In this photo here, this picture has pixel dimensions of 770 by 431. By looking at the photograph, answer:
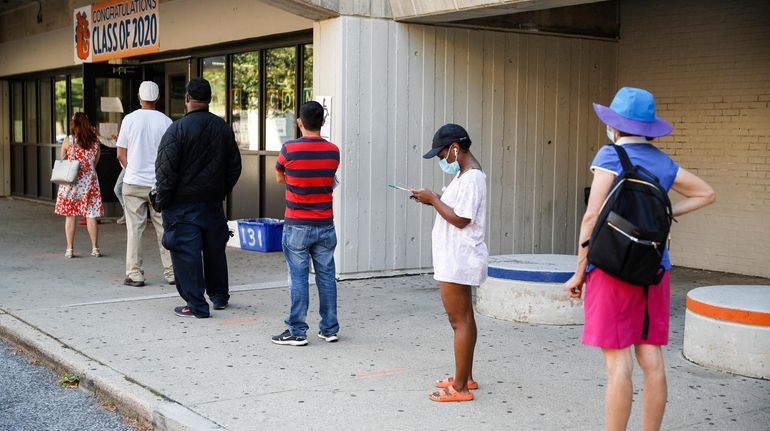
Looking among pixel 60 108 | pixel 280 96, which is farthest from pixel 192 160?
pixel 60 108

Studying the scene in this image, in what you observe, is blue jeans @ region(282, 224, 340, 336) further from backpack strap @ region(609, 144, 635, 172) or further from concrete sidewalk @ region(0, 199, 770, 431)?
backpack strap @ region(609, 144, 635, 172)

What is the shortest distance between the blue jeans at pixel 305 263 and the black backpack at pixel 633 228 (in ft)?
10.1

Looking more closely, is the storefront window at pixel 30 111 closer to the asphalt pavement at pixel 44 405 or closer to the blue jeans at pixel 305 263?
the asphalt pavement at pixel 44 405

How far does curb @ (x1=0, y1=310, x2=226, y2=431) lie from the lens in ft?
17.7

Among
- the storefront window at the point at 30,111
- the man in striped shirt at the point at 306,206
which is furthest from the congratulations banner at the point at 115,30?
the man in striped shirt at the point at 306,206

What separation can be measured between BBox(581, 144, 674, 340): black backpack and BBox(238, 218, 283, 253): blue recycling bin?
28.1ft

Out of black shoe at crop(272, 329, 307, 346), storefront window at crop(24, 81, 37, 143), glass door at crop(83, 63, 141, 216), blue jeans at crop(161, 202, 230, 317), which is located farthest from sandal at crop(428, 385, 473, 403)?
storefront window at crop(24, 81, 37, 143)

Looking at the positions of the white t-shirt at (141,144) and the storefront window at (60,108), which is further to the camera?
the storefront window at (60,108)

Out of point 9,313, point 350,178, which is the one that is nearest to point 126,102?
point 350,178

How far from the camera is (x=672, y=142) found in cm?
1202

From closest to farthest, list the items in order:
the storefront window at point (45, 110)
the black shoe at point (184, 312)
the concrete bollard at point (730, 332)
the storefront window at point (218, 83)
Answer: the concrete bollard at point (730, 332)
the black shoe at point (184, 312)
the storefront window at point (218, 83)
the storefront window at point (45, 110)

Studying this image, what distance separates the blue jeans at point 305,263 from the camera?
698 cm

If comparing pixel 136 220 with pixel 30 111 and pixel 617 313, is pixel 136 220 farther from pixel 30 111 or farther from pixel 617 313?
pixel 30 111

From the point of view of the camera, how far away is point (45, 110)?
21.7 m
